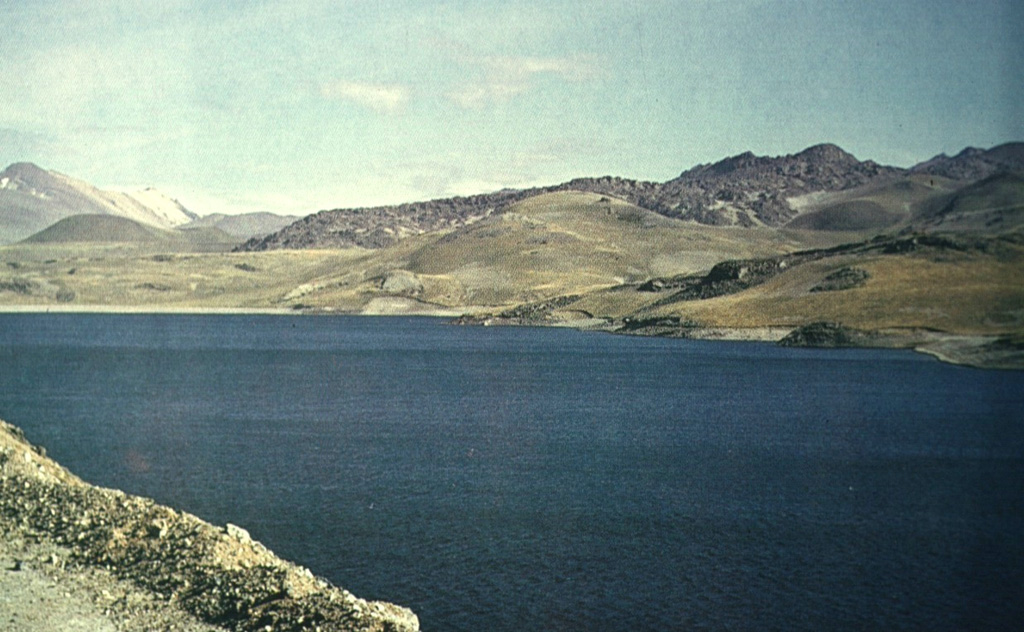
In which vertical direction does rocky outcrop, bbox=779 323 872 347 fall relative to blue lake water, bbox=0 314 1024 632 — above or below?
above

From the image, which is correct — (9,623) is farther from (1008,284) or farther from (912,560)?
(1008,284)

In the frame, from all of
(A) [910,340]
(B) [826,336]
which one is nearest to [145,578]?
(A) [910,340]

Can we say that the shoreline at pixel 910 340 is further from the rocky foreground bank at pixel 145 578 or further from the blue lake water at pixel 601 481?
the rocky foreground bank at pixel 145 578

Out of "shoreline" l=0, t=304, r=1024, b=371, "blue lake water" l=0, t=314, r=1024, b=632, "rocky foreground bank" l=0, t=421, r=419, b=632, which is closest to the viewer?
"rocky foreground bank" l=0, t=421, r=419, b=632

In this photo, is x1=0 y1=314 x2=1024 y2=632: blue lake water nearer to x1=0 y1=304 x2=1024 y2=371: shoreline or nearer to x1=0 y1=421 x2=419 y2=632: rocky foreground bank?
x1=0 y1=421 x2=419 y2=632: rocky foreground bank

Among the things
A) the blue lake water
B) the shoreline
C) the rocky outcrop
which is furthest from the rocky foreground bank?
the rocky outcrop

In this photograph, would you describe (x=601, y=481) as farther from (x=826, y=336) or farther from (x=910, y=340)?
(x=826, y=336)
